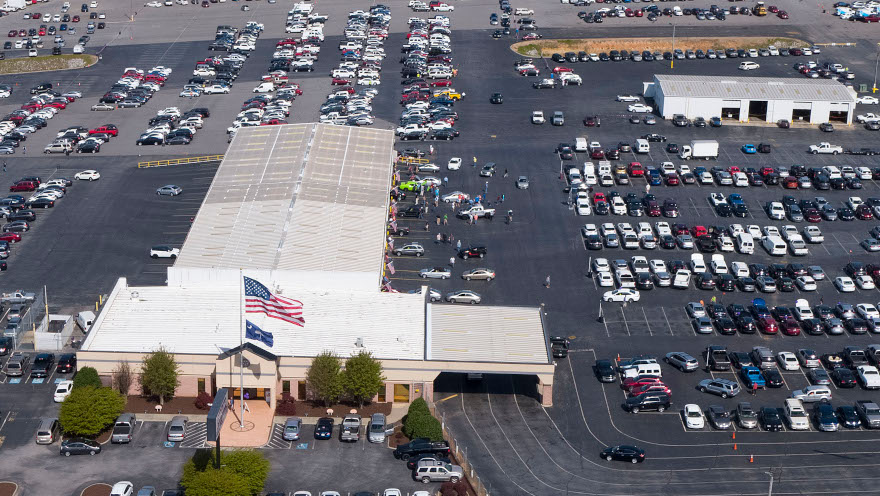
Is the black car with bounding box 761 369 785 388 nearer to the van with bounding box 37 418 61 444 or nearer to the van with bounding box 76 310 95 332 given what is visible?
the van with bounding box 37 418 61 444

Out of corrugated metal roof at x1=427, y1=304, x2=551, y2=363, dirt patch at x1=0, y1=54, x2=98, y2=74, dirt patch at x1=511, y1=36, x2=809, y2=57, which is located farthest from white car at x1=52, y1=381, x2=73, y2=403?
dirt patch at x1=511, y1=36, x2=809, y2=57

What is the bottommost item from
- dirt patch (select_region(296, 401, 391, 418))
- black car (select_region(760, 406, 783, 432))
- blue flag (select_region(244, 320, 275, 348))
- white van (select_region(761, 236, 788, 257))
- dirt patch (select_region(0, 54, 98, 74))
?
dirt patch (select_region(0, 54, 98, 74))

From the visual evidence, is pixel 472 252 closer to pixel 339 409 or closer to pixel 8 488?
pixel 339 409

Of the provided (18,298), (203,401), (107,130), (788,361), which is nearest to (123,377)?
(203,401)

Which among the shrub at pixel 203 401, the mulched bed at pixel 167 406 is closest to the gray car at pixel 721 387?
the shrub at pixel 203 401

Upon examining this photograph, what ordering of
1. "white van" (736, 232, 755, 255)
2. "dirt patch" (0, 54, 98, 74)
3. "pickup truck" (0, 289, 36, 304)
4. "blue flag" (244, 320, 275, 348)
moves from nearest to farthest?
"blue flag" (244, 320, 275, 348) → "pickup truck" (0, 289, 36, 304) → "white van" (736, 232, 755, 255) → "dirt patch" (0, 54, 98, 74)

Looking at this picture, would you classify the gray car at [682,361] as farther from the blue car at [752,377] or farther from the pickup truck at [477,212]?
the pickup truck at [477,212]
